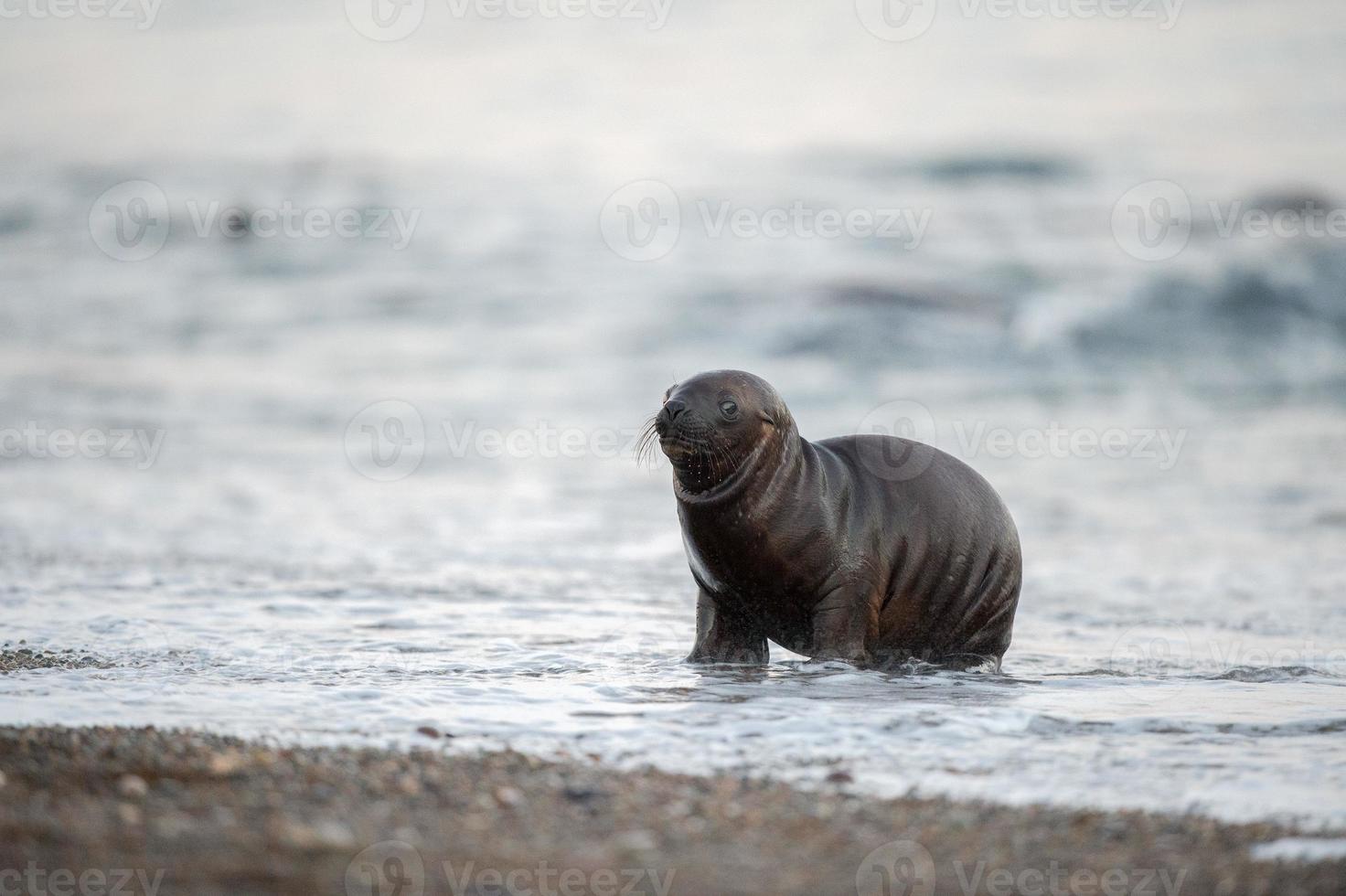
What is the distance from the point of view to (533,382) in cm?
1720

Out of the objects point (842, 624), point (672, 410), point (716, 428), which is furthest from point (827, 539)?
point (672, 410)

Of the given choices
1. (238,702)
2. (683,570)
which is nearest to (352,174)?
(683,570)

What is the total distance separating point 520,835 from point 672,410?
2487mm

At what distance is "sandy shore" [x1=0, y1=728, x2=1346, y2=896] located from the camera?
134 inches

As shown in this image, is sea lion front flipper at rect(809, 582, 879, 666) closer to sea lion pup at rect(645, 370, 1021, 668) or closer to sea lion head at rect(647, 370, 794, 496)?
sea lion pup at rect(645, 370, 1021, 668)

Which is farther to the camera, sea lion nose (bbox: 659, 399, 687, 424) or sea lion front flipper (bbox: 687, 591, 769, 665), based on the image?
sea lion front flipper (bbox: 687, 591, 769, 665)

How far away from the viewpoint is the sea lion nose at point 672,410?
5.92 metres

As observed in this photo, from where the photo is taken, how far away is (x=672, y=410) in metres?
5.96

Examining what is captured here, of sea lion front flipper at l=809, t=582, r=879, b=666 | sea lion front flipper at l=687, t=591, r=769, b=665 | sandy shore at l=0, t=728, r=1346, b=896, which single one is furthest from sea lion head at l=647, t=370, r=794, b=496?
sandy shore at l=0, t=728, r=1346, b=896

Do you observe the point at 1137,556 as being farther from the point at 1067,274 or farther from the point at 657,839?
the point at 1067,274

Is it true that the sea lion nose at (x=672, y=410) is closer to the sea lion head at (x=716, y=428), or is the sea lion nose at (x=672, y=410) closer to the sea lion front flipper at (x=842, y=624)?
the sea lion head at (x=716, y=428)

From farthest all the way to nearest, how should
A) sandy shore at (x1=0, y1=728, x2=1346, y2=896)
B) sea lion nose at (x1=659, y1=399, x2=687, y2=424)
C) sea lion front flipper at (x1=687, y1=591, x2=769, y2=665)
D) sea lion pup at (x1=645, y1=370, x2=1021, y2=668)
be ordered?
1. sea lion front flipper at (x1=687, y1=591, x2=769, y2=665)
2. sea lion pup at (x1=645, y1=370, x2=1021, y2=668)
3. sea lion nose at (x1=659, y1=399, x2=687, y2=424)
4. sandy shore at (x1=0, y1=728, x2=1346, y2=896)

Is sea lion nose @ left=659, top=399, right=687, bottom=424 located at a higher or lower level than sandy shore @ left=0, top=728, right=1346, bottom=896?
higher

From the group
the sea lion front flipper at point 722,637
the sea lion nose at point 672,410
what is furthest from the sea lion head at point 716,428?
the sea lion front flipper at point 722,637
